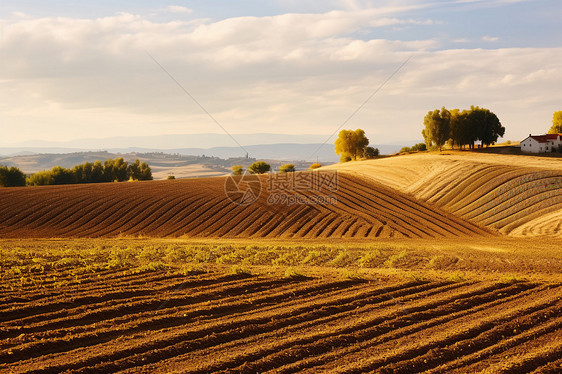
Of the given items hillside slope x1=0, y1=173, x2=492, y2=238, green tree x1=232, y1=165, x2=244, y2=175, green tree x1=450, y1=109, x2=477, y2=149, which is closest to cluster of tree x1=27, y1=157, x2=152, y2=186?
green tree x1=232, y1=165, x2=244, y2=175

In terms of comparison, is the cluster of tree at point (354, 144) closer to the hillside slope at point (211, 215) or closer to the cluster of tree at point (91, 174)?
the cluster of tree at point (91, 174)

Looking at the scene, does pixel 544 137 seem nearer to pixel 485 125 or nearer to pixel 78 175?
pixel 485 125

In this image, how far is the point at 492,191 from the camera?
42.0 metres

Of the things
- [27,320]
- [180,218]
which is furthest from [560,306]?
[180,218]

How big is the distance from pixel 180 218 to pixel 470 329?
3248 centimetres

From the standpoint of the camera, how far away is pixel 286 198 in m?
44.0

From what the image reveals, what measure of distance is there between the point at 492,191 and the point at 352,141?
54.1 metres

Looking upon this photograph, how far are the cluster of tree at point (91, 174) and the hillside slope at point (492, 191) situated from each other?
187ft

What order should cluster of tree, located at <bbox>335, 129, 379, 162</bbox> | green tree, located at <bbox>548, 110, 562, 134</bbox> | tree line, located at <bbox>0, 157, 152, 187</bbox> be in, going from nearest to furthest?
tree line, located at <bbox>0, 157, 152, 187</bbox>, green tree, located at <bbox>548, 110, 562, 134</bbox>, cluster of tree, located at <bbox>335, 129, 379, 162</bbox>

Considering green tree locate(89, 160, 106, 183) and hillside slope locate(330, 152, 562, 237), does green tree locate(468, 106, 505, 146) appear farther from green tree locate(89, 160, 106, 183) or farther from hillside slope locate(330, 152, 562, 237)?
green tree locate(89, 160, 106, 183)

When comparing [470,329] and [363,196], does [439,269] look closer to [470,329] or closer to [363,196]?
[470,329]

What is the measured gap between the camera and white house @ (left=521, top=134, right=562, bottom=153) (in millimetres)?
72250

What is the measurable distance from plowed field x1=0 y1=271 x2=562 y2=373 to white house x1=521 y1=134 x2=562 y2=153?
69669 millimetres

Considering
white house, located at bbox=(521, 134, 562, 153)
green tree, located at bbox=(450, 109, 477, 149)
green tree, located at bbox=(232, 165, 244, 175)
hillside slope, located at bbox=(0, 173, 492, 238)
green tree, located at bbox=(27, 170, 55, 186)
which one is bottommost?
hillside slope, located at bbox=(0, 173, 492, 238)
